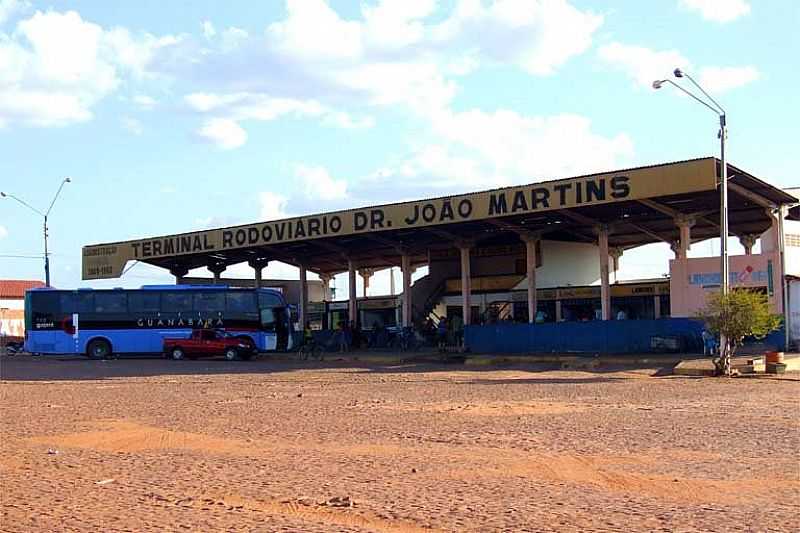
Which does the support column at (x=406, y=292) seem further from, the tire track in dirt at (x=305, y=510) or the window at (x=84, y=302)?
the tire track in dirt at (x=305, y=510)

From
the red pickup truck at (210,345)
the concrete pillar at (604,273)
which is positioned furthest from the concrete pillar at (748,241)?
the red pickup truck at (210,345)

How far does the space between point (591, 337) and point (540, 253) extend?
1524 cm

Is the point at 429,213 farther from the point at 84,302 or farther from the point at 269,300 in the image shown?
the point at 84,302

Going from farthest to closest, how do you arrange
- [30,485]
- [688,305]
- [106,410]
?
[688,305] < [106,410] < [30,485]

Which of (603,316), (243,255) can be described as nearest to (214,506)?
(603,316)

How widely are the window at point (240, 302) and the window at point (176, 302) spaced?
1.82m

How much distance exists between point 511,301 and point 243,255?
15.8 meters

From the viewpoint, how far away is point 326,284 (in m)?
67.2

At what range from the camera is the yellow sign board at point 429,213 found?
32.7 m

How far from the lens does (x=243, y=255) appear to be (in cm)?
5475

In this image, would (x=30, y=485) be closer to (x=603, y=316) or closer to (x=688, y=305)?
(x=688, y=305)

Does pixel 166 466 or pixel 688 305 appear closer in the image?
pixel 166 466

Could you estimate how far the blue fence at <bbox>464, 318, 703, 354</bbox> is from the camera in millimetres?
35125

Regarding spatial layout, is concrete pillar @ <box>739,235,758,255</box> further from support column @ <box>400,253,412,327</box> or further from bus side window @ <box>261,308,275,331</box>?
bus side window @ <box>261,308,275,331</box>
